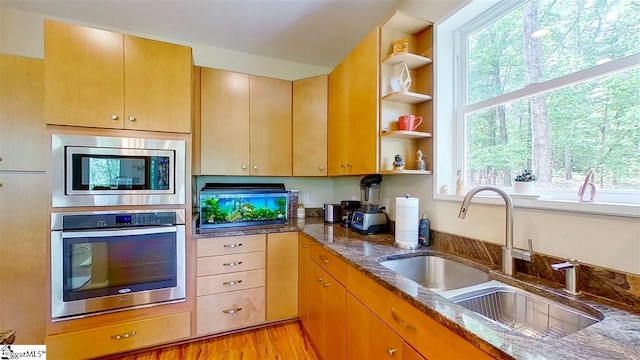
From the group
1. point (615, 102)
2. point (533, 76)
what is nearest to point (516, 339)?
point (615, 102)

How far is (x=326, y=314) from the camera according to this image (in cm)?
166

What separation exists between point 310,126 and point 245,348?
1923 mm

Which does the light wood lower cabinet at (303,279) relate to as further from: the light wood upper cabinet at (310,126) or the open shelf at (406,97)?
the open shelf at (406,97)

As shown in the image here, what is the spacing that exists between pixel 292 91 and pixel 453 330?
2301 millimetres

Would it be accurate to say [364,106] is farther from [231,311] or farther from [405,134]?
[231,311]

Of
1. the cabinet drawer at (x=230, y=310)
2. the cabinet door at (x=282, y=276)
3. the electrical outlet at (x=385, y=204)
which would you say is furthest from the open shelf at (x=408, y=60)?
the cabinet drawer at (x=230, y=310)

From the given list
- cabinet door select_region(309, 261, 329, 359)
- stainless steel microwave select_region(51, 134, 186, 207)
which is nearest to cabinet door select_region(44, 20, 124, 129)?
stainless steel microwave select_region(51, 134, 186, 207)

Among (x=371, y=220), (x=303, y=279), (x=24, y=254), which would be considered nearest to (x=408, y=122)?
(x=371, y=220)

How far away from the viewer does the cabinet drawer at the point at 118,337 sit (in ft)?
5.41

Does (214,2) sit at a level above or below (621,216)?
above

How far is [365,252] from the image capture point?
1.46 metres

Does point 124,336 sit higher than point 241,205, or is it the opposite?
point 241,205

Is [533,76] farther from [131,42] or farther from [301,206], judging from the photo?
[131,42]

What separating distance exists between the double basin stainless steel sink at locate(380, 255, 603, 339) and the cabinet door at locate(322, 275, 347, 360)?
0.36 m
